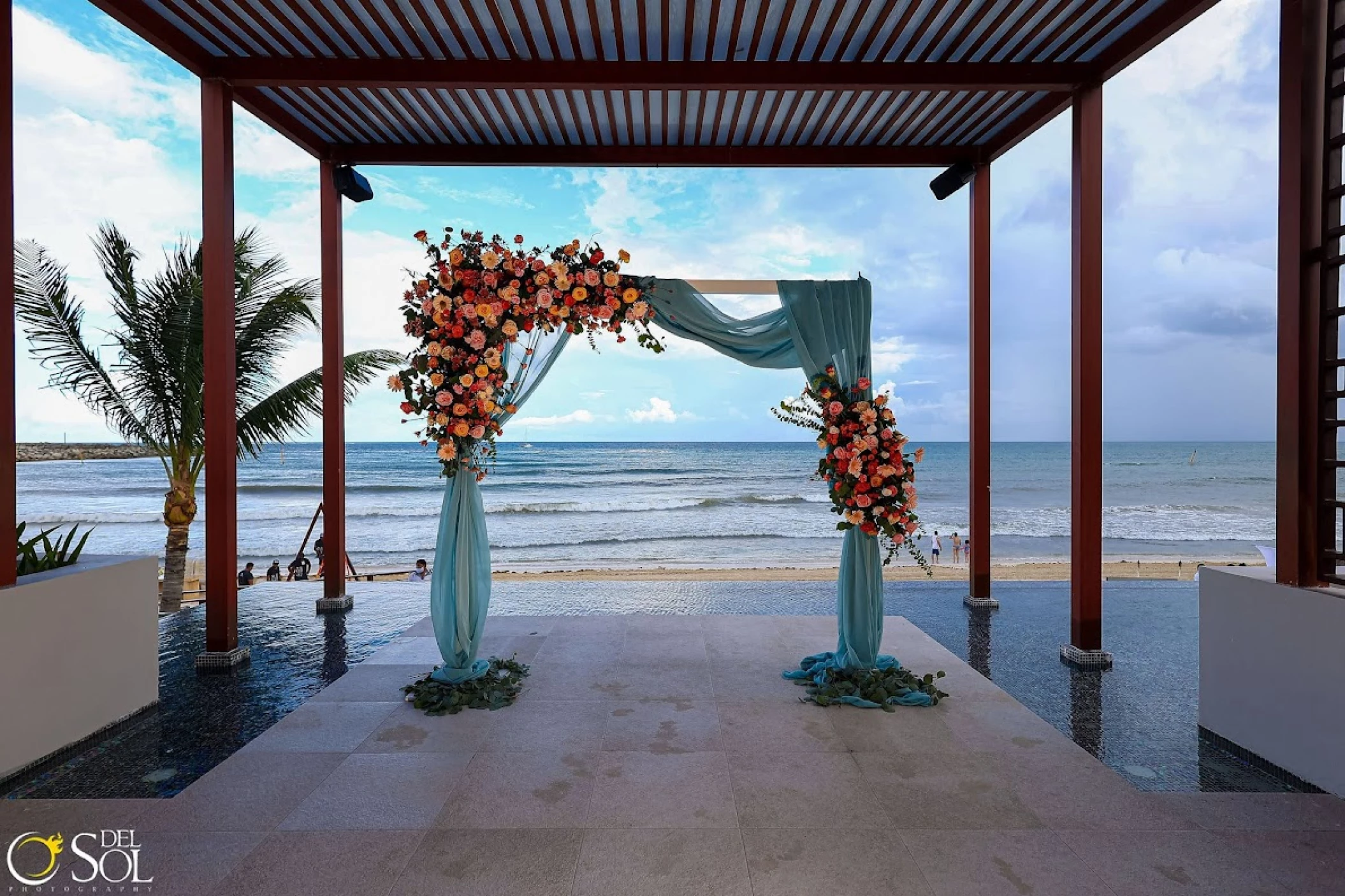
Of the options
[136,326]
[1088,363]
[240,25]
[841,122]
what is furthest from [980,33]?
[136,326]

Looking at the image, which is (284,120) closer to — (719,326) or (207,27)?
(207,27)

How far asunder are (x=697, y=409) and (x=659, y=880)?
25326 mm

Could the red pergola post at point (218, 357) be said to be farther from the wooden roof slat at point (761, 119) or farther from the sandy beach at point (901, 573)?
the sandy beach at point (901, 573)

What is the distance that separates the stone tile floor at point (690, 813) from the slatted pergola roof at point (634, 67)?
393 centimetres

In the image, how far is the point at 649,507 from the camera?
715 inches

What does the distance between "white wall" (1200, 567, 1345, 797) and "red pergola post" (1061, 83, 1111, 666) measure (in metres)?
0.98

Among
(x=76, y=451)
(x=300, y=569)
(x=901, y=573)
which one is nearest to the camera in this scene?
(x=901, y=573)

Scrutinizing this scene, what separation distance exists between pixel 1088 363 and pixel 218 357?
5.73 meters

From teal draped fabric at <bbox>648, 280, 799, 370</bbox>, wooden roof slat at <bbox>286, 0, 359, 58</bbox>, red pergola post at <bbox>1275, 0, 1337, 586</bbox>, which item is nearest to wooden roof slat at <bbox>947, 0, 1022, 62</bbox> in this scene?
red pergola post at <bbox>1275, 0, 1337, 586</bbox>

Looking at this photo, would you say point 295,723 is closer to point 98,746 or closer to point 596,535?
point 98,746

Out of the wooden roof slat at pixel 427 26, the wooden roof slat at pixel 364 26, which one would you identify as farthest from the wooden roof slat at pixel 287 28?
the wooden roof slat at pixel 427 26

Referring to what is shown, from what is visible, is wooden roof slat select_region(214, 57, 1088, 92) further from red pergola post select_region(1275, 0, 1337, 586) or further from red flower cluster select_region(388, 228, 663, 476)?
red pergola post select_region(1275, 0, 1337, 586)

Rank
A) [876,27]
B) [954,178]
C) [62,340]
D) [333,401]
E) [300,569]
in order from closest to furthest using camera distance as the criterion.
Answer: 1. [876,27]
2. [954,178]
3. [333,401]
4. [62,340]
5. [300,569]

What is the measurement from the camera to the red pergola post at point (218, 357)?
13.5 feet
